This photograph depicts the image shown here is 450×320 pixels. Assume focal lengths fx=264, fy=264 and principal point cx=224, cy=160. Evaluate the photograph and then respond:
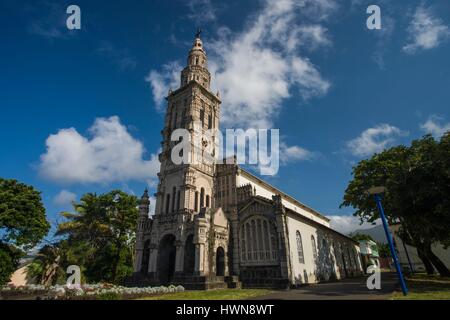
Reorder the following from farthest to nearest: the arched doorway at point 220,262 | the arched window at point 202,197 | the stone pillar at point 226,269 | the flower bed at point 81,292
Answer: the arched window at point 202,197
the arched doorway at point 220,262
the stone pillar at point 226,269
the flower bed at point 81,292

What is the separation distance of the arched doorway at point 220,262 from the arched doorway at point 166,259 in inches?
246

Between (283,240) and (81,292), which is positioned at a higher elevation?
(283,240)

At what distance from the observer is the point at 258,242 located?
31.0 meters

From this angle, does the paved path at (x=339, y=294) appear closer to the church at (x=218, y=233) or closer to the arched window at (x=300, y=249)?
the church at (x=218, y=233)

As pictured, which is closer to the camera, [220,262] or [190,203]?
[220,262]

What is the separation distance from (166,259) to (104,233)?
12.2 meters

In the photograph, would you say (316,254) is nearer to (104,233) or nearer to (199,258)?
(199,258)

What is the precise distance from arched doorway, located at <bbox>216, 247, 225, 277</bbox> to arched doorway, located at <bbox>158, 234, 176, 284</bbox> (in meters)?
6.25

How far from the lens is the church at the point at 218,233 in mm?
29078

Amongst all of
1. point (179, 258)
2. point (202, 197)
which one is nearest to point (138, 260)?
point (179, 258)

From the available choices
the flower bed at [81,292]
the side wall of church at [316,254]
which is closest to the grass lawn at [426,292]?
the side wall of church at [316,254]

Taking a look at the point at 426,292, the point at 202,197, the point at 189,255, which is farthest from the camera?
the point at 202,197
